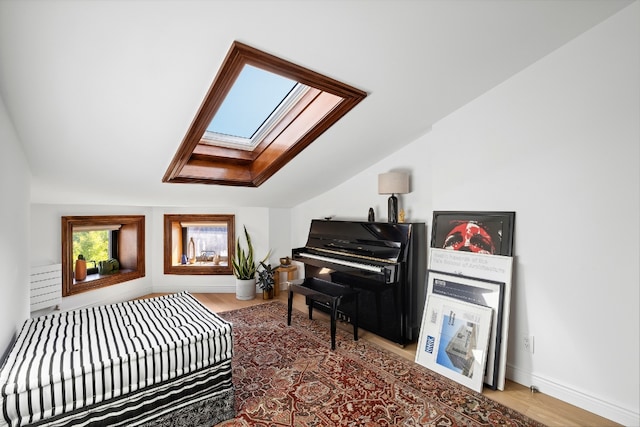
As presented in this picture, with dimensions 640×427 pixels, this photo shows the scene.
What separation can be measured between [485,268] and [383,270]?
0.86m

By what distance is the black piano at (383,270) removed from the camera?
309 centimetres

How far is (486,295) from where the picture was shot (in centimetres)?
256

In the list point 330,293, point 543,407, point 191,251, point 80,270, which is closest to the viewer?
point 543,407

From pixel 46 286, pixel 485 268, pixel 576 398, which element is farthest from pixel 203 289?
pixel 576 398

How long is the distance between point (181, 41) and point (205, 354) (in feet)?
6.12

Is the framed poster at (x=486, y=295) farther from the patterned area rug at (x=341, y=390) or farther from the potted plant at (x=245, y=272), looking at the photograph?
the potted plant at (x=245, y=272)

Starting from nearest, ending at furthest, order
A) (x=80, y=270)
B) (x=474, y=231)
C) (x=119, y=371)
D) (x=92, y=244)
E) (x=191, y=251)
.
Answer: (x=119, y=371) → (x=474, y=231) → (x=80, y=270) → (x=92, y=244) → (x=191, y=251)

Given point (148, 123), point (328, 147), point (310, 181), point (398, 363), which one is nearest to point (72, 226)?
point (148, 123)

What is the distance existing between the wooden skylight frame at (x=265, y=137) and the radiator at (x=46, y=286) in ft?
5.71

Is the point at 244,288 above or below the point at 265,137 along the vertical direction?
below

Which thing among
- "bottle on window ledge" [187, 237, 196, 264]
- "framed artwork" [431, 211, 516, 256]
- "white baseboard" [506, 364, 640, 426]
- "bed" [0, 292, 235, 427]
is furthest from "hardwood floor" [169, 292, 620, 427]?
"bottle on window ledge" [187, 237, 196, 264]

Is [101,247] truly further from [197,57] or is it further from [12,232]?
[197,57]

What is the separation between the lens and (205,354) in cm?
201

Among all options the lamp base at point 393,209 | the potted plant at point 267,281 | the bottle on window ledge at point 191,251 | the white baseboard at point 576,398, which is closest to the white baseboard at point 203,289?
the bottle on window ledge at point 191,251
